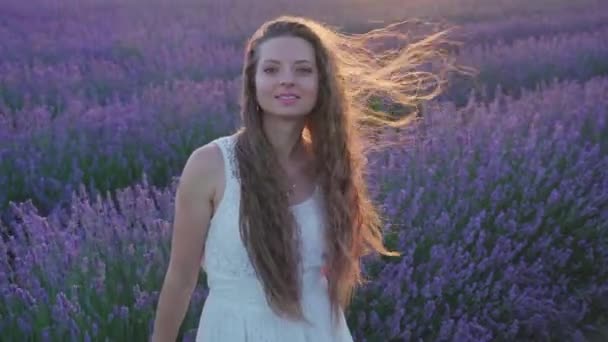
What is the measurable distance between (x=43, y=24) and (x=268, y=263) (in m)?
6.16

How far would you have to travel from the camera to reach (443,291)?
3467mm

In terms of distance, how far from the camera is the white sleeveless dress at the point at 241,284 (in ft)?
6.95

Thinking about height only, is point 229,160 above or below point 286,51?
below

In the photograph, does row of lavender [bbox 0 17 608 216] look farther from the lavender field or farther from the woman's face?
the woman's face

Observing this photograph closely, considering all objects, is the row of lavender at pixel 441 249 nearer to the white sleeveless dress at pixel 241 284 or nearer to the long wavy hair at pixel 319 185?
the white sleeveless dress at pixel 241 284

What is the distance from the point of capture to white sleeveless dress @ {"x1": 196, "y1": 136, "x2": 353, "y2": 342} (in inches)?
83.4

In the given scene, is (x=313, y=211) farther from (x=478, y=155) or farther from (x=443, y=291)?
(x=478, y=155)

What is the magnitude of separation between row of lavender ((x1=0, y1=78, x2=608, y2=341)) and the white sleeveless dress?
0.65 meters

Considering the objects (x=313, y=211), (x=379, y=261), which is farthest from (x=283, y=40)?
(x=379, y=261)

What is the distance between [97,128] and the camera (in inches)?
188

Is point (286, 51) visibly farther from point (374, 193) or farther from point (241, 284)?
point (374, 193)

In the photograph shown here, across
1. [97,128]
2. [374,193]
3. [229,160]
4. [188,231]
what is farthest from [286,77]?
[97,128]

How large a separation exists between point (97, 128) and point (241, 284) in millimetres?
2831

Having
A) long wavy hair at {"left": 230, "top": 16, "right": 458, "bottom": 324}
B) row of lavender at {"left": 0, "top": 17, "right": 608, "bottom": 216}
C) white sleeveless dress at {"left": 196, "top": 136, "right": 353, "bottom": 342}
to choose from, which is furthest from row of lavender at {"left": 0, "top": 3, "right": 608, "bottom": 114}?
white sleeveless dress at {"left": 196, "top": 136, "right": 353, "bottom": 342}
